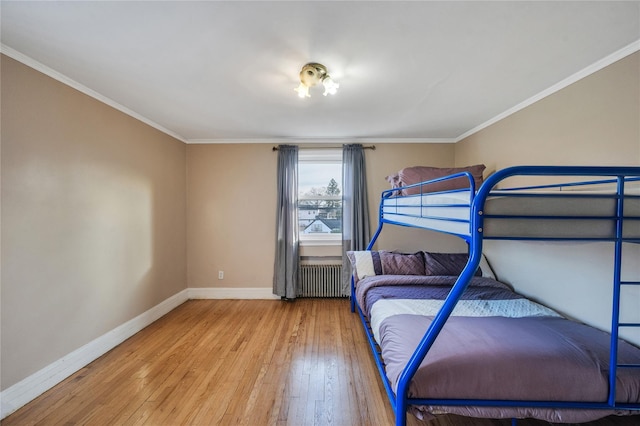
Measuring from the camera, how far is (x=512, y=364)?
1101mm

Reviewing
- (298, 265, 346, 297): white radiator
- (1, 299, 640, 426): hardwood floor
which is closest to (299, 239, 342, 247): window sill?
(298, 265, 346, 297): white radiator

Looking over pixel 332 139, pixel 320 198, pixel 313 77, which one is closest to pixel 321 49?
pixel 313 77

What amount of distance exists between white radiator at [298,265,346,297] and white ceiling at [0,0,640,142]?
2.08 meters

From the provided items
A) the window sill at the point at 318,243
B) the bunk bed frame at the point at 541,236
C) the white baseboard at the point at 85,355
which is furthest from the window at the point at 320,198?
the bunk bed frame at the point at 541,236

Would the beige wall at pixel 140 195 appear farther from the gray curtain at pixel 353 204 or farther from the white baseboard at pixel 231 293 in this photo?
the gray curtain at pixel 353 204

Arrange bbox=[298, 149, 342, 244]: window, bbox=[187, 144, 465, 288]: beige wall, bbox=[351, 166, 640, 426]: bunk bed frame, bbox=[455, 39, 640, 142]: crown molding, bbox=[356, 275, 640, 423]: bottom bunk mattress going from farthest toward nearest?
bbox=[298, 149, 342, 244]: window < bbox=[187, 144, 465, 288]: beige wall < bbox=[455, 39, 640, 142]: crown molding < bbox=[356, 275, 640, 423]: bottom bunk mattress < bbox=[351, 166, 640, 426]: bunk bed frame

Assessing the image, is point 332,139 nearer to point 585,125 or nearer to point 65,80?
point 585,125

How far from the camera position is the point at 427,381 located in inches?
42.3

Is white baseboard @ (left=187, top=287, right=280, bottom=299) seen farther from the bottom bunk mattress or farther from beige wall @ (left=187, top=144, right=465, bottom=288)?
the bottom bunk mattress

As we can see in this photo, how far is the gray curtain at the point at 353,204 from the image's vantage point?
3285 mm

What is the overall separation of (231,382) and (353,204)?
2342 mm

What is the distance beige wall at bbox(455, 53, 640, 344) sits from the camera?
1452 mm

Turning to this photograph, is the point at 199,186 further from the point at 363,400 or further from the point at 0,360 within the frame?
the point at 363,400

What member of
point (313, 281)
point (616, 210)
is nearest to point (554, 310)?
point (616, 210)
